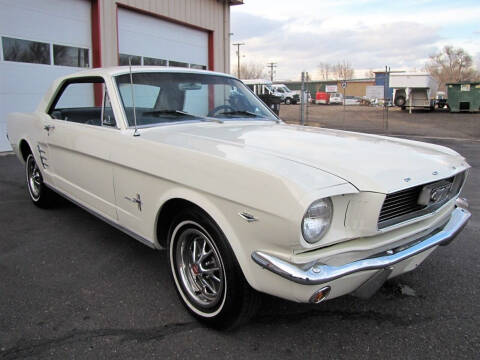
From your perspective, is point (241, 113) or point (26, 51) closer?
point (241, 113)

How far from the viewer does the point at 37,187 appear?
4.78 meters

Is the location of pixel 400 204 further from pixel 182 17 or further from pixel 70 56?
pixel 182 17

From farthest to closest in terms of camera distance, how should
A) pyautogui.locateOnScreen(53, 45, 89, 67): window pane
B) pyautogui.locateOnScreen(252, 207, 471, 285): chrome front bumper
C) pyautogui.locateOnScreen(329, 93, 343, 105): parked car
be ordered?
pyautogui.locateOnScreen(329, 93, 343, 105): parked car < pyautogui.locateOnScreen(53, 45, 89, 67): window pane < pyautogui.locateOnScreen(252, 207, 471, 285): chrome front bumper

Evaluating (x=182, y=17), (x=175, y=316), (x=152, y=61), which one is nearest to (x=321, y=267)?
(x=175, y=316)

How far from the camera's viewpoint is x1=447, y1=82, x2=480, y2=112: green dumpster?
24672 millimetres

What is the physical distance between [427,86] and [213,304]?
1059 inches

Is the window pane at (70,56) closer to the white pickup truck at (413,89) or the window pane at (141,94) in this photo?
the window pane at (141,94)

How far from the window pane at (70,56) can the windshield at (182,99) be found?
6.88 meters

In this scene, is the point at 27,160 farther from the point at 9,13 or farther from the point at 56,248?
the point at 9,13

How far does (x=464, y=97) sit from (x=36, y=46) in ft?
79.8

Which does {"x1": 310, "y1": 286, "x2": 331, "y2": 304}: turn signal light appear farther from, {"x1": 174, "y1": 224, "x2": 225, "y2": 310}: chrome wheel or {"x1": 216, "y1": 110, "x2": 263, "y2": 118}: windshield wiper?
{"x1": 216, "y1": 110, "x2": 263, "y2": 118}: windshield wiper

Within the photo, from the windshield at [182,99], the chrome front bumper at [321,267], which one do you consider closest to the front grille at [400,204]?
the chrome front bumper at [321,267]

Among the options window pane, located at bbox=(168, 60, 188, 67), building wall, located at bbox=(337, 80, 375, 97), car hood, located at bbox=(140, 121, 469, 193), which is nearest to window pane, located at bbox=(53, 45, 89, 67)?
window pane, located at bbox=(168, 60, 188, 67)

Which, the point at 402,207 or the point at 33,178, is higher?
the point at 402,207
